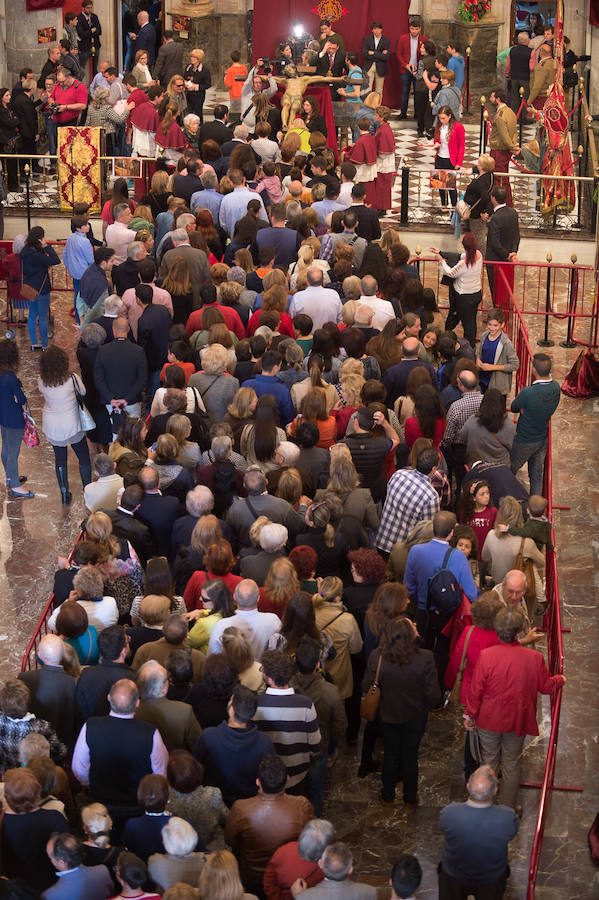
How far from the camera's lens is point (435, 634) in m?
9.11

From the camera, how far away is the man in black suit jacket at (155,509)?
9.39 m

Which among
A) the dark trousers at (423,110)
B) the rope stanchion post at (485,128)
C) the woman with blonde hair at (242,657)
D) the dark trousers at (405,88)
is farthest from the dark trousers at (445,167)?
the woman with blonde hair at (242,657)

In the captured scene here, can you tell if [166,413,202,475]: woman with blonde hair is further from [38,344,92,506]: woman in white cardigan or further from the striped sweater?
the striped sweater

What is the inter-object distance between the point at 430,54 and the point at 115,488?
15.7m

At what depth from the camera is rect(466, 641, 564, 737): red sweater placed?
310 inches

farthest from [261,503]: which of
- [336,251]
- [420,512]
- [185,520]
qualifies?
[336,251]

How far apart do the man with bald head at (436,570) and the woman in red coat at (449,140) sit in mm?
10558

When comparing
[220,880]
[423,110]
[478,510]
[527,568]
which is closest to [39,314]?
[478,510]

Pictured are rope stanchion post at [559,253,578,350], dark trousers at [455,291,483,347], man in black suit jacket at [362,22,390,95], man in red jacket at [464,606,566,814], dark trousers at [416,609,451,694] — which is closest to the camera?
man in red jacket at [464,606,566,814]

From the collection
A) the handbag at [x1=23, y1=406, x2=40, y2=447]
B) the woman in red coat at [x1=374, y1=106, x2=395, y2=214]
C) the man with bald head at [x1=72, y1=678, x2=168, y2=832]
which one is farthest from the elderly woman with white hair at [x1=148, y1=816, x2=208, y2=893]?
the woman in red coat at [x1=374, y1=106, x2=395, y2=214]

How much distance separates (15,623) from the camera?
10.6m

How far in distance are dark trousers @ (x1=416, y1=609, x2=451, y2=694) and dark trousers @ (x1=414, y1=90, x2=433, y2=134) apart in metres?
15.4

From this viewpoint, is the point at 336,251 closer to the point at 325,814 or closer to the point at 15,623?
the point at 15,623

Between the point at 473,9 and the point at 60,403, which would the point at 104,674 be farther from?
the point at 473,9
